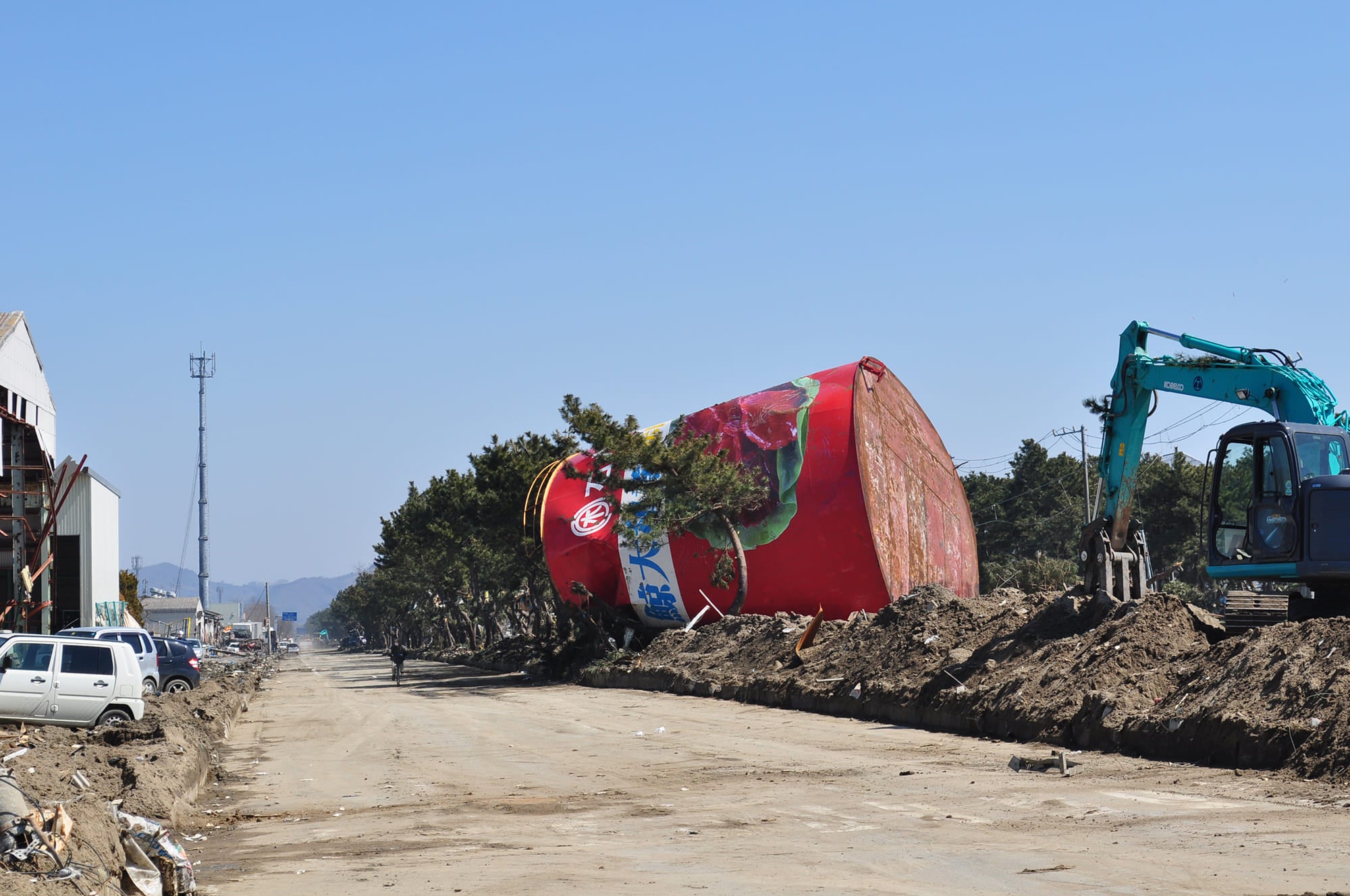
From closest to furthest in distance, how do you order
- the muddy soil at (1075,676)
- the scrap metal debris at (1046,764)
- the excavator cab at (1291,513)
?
the muddy soil at (1075,676)
the scrap metal debris at (1046,764)
the excavator cab at (1291,513)

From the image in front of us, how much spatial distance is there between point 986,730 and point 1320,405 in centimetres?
701

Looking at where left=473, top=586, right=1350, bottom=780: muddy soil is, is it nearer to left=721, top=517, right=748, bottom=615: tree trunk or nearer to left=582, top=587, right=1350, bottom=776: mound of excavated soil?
left=582, top=587, right=1350, bottom=776: mound of excavated soil

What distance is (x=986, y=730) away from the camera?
1953 cm

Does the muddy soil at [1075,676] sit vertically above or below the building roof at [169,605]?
above

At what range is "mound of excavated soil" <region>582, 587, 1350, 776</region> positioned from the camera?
573 inches

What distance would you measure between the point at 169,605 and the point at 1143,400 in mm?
138278

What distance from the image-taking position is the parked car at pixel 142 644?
1100 inches

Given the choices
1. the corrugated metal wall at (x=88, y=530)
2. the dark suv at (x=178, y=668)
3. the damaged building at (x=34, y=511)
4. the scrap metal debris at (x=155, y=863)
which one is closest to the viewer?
the scrap metal debris at (x=155, y=863)

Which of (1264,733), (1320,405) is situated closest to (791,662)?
(1320,405)

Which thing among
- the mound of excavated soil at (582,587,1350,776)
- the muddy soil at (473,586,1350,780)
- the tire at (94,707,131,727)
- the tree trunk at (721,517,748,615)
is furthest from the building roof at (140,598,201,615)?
the tire at (94,707,131,727)

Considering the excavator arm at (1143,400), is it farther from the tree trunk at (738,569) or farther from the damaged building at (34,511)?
the damaged building at (34,511)

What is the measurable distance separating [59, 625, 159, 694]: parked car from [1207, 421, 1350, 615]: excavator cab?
68.3ft

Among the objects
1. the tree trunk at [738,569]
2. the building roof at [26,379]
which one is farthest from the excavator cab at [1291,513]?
the building roof at [26,379]

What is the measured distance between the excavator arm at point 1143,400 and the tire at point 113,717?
1571 centimetres
